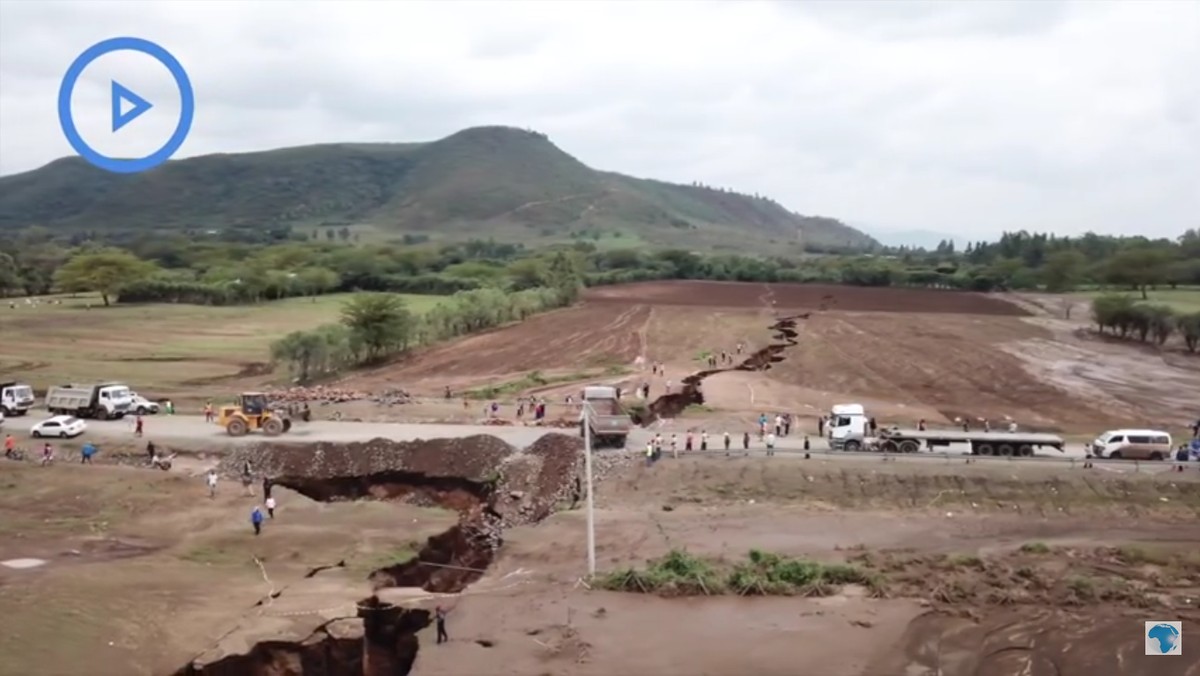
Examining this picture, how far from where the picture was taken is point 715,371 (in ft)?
203

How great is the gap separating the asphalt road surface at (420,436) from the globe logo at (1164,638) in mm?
15049

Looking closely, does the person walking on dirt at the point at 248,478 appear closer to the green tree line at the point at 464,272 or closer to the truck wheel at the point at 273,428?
the truck wheel at the point at 273,428

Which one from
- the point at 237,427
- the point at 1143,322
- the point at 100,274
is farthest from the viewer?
the point at 100,274

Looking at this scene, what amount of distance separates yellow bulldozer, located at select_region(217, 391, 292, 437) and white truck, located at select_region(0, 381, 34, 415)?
11.9m

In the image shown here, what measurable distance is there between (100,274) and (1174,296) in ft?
384

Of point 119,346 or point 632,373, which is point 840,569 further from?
point 119,346

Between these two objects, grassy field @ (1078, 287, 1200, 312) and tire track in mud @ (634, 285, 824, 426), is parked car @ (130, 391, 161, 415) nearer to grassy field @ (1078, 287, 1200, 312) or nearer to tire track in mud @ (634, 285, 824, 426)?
tire track in mud @ (634, 285, 824, 426)

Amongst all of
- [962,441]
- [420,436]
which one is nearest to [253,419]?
[420,436]

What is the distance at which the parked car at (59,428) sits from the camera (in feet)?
139

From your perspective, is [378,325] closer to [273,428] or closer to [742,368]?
[742,368]

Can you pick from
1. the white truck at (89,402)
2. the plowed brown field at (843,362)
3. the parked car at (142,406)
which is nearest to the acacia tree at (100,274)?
the plowed brown field at (843,362)

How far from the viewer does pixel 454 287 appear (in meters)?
130

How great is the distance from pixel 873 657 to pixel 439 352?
53996 millimetres

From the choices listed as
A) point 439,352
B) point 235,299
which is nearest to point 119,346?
point 439,352
